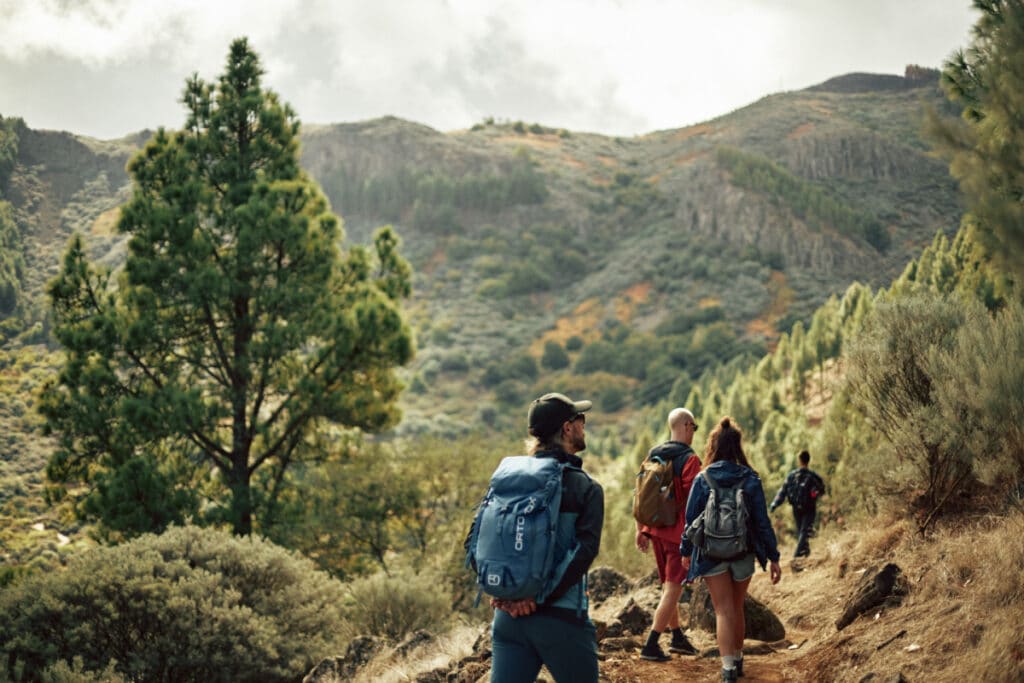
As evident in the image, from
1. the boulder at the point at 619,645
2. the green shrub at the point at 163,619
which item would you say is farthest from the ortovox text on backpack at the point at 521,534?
the green shrub at the point at 163,619

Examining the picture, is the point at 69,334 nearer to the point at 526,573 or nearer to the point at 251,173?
the point at 251,173

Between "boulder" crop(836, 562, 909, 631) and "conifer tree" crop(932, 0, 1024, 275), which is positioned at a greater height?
"conifer tree" crop(932, 0, 1024, 275)

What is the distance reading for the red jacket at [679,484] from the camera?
608 centimetres

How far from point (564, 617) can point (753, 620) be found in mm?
4290

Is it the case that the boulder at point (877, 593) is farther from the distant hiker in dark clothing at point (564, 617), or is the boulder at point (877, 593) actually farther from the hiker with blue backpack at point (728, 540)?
the distant hiker in dark clothing at point (564, 617)

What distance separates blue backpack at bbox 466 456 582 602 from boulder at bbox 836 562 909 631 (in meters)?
4.06

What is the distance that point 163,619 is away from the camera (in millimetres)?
8789

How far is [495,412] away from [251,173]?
232 feet

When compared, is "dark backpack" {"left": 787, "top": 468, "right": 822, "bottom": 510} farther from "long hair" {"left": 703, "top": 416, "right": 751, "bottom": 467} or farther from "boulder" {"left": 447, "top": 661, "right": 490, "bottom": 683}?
"boulder" {"left": 447, "top": 661, "right": 490, "bottom": 683}

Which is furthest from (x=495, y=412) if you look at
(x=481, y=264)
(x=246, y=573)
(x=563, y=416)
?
(x=563, y=416)

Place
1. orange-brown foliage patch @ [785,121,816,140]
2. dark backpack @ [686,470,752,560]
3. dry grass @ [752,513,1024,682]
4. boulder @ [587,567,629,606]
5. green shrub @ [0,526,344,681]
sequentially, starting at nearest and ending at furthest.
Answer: dry grass @ [752,513,1024,682] → dark backpack @ [686,470,752,560] → green shrub @ [0,526,344,681] → boulder @ [587,567,629,606] → orange-brown foliage patch @ [785,121,816,140]

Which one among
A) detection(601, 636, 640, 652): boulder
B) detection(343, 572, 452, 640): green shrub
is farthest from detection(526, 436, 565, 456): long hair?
detection(343, 572, 452, 640): green shrub

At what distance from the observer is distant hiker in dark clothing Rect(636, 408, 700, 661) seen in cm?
600

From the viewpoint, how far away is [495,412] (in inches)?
3442
